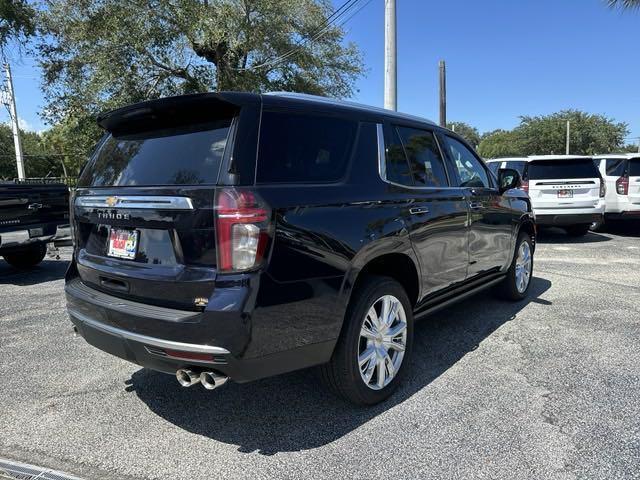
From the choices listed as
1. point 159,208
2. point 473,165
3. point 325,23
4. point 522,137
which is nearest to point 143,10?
point 325,23

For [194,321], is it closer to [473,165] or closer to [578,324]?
[473,165]

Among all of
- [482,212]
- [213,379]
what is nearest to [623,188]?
[482,212]

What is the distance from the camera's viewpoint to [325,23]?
60.8ft

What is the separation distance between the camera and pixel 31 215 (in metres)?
7.04

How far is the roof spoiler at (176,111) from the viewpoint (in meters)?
2.68

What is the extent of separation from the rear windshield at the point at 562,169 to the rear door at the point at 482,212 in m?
5.81

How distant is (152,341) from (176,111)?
1281 millimetres

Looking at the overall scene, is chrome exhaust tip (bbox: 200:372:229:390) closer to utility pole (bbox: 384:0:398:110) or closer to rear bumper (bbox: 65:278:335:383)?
rear bumper (bbox: 65:278:335:383)

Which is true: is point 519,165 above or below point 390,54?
below

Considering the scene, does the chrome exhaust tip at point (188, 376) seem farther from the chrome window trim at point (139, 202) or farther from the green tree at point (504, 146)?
the green tree at point (504, 146)

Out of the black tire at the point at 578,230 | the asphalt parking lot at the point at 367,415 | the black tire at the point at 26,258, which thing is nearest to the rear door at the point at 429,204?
the asphalt parking lot at the point at 367,415

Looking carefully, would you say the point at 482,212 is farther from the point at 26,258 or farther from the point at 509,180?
the point at 26,258

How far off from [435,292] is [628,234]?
1002cm

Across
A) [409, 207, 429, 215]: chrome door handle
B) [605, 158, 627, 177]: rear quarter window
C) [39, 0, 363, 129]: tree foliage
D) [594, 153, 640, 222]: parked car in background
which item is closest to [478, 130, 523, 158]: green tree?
[39, 0, 363, 129]: tree foliage
